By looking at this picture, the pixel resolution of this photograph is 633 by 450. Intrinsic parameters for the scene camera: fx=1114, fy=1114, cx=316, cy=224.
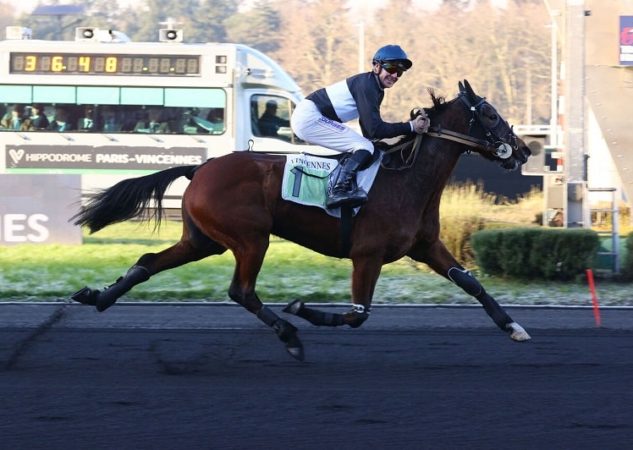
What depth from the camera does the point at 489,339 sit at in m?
8.09

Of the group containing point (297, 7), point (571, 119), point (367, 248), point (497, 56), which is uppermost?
point (297, 7)

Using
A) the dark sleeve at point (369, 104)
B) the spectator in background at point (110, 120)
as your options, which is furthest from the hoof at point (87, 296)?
the spectator in background at point (110, 120)

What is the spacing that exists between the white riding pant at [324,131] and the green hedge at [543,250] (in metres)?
4.64

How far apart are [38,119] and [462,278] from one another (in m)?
14.9

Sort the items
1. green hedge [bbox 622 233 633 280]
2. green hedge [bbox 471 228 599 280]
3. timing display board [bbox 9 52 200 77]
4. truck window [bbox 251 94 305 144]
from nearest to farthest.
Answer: green hedge [bbox 471 228 599 280]
green hedge [bbox 622 233 633 280]
truck window [bbox 251 94 305 144]
timing display board [bbox 9 52 200 77]

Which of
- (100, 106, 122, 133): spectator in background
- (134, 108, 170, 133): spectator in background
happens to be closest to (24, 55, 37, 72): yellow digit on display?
(100, 106, 122, 133): spectator in background

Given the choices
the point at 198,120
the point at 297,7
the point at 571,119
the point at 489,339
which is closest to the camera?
the point at 489,339

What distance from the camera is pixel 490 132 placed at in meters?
7.60

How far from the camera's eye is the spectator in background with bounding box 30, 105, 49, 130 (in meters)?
21.0

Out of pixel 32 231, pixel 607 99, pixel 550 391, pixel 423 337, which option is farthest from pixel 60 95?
pixel 550 391

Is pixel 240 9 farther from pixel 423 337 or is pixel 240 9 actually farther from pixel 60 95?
pixel 423 337

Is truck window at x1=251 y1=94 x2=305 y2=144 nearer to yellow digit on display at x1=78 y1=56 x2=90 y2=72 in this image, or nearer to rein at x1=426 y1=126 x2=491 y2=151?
yellow digit on display at x1=78 y1=56 x2=90 y2=72

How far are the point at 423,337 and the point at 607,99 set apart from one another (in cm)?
897

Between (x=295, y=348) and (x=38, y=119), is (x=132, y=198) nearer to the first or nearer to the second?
(x=295, y=348)
